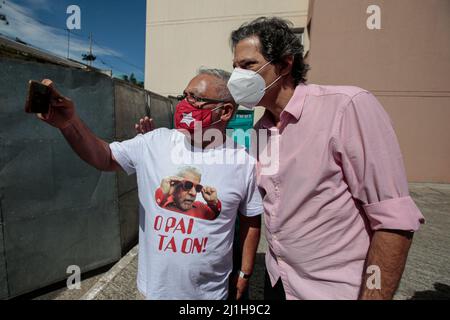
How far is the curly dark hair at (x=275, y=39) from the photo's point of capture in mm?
1380

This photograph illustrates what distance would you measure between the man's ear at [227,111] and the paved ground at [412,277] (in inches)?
44.8

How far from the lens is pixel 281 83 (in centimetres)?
143

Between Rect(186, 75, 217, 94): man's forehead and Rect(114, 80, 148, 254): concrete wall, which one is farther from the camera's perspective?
Rect(114, 80, 148, 254): concrete wall

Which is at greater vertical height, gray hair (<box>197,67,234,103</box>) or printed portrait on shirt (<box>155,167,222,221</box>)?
gray hair (<box>197,67,234,103</box>)

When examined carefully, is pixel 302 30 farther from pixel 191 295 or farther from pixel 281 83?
pixel 191 295

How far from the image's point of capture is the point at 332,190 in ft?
3.87

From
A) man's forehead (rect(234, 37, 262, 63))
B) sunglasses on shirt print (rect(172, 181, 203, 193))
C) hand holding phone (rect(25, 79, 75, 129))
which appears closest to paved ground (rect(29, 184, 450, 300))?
sunglasses on shirt print (rect(172, 181, 203, 193))

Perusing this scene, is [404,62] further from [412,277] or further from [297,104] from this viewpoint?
[297,104]

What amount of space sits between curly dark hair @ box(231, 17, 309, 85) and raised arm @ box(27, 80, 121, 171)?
3.14ft

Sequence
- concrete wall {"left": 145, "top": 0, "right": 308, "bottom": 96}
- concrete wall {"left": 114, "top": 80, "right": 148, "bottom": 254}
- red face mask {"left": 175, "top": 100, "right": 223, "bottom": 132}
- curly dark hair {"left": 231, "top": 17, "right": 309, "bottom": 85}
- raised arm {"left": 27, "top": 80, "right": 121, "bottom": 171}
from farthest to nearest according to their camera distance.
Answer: concrete wall {"left": 145, "top": 0, "right": 308, "bottom": 96} → concrete wall {"left": 114, "top": 80, "right": 148, "bottom": 254} → red face mask {"left": 175, "top": 100, "right": 223, "bottom": 132} → curly dark hair {"left": 231, "top": 17, "right": 309, "bottom": 85} → raised arm {"left": 27, "top": 80, "right": 121, "bottom": 171}

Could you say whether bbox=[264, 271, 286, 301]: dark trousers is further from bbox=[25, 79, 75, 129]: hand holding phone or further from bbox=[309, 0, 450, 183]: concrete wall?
bbox=[309, 0, 450, 183]: concrete wall

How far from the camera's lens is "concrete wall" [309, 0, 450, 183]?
26.2ft

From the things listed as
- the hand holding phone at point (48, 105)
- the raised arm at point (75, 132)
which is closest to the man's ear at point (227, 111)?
the raised arm at point (75, 132)

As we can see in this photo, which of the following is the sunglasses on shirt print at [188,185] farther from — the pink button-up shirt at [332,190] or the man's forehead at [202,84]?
the man's forehead at [202,84]
